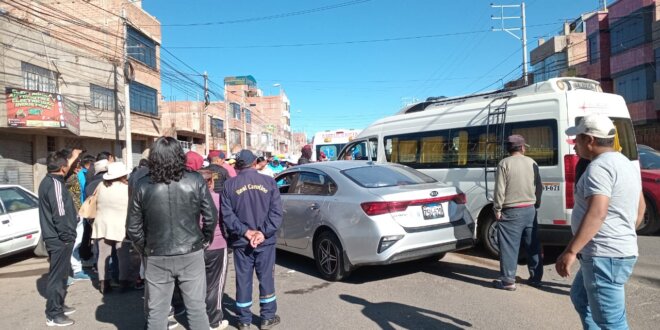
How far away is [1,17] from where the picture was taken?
16766 millimetres

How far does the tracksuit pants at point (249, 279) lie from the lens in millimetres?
4406

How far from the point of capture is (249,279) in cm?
445

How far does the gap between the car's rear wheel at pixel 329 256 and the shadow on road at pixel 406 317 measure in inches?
31.2

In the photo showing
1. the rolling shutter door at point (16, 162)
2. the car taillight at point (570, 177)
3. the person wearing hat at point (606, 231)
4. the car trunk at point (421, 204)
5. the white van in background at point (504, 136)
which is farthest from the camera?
the rolling shutter door at point (16, 162)

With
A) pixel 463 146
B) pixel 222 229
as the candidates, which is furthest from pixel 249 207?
pixel 463 146

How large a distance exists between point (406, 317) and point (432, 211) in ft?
4.89

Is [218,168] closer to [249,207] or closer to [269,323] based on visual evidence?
[249,207]

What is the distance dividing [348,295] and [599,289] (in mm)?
3010

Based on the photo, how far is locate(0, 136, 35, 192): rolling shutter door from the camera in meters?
17.6

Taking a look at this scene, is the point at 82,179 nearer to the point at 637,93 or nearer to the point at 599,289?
the point at 599,289

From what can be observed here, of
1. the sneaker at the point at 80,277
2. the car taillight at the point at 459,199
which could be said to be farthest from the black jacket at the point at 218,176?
the car taillight at the point at 459,199

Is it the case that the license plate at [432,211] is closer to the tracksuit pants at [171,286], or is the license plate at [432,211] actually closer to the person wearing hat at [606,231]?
the person wearing hat at [606,231]

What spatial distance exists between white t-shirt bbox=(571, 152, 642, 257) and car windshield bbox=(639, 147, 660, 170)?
26.6ft

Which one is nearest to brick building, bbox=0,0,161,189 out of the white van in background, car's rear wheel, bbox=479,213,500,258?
the white van in background
